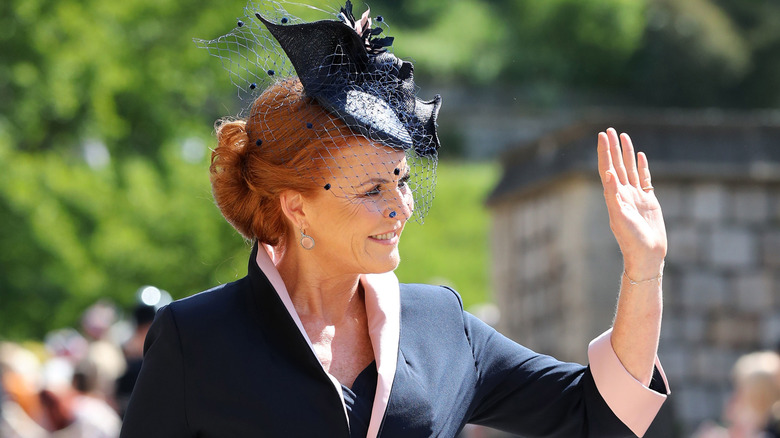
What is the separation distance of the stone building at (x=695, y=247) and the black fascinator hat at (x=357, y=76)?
7.29 metres

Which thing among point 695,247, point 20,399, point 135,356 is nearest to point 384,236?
point 135,356

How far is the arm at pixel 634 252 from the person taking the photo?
9.26ft

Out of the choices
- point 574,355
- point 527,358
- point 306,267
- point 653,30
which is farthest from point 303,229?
point 653,30

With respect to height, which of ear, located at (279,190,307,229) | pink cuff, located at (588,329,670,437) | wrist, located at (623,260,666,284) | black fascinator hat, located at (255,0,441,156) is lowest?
pink cuff, located at (588,329,670,437)

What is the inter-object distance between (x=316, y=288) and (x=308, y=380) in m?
0.27

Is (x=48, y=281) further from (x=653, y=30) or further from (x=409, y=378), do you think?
(x=653, y=30)

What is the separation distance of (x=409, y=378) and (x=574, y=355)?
25.1ft

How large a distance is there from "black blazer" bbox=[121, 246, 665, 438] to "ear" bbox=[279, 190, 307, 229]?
0.45 feet

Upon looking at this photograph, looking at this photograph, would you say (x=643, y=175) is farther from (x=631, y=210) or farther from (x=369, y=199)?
(x=369, y=199)

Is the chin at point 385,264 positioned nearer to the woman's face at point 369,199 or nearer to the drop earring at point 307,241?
the woman's face at point 369,199

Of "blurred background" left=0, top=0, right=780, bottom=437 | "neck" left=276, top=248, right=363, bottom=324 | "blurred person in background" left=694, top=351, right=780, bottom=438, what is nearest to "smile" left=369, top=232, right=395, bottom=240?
"neck" left=276, top=248, right=363, bottom=324

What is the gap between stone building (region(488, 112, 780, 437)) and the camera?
10.3 metres

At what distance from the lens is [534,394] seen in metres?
3.01

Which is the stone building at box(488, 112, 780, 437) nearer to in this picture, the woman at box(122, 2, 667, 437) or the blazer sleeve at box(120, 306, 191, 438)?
the woman at box(122, 2, 667, 437)
